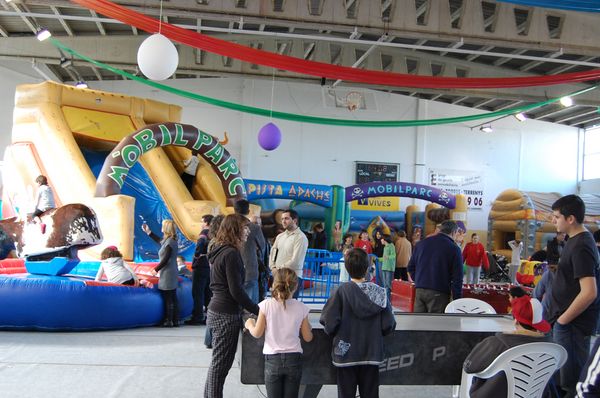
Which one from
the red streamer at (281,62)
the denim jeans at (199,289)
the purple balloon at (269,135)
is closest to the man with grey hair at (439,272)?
the denim jeans at (199,289)

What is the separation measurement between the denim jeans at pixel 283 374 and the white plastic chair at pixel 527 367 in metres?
0.82

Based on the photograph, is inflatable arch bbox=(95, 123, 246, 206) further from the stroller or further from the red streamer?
the stroller

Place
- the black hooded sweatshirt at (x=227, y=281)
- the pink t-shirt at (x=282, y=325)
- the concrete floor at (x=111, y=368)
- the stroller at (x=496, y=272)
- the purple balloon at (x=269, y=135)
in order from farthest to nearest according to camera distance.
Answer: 1. the stroller at (x=496, y=272)
2. the purple balloon at (x=269, y=135)
3. the concrete floor at (x=111, y=368)
4. the black hooded sweatshirt at (x=227, y=281)
5. the pink t-shirt at (x=282, y=325)

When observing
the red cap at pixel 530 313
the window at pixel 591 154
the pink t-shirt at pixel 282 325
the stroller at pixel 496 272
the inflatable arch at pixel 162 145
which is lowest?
the stroller at pixel 496 272

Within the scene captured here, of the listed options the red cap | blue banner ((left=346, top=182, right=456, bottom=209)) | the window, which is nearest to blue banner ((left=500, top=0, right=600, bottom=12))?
the red cap

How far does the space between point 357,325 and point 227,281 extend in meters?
0.76

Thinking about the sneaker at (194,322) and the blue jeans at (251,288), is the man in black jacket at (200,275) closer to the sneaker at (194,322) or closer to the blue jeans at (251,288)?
the sneaker at (194,322)

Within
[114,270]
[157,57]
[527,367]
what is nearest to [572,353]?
[527,367]

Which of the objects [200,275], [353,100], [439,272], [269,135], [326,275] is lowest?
[326,275]

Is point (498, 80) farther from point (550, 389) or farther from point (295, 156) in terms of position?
point (295, 156)

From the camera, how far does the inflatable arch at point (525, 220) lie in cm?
1493

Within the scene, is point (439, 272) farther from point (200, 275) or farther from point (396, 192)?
point (396, 192)

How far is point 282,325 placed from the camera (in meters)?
2.80

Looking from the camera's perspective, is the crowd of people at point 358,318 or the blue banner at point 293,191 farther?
the blue banner at point 293,191
